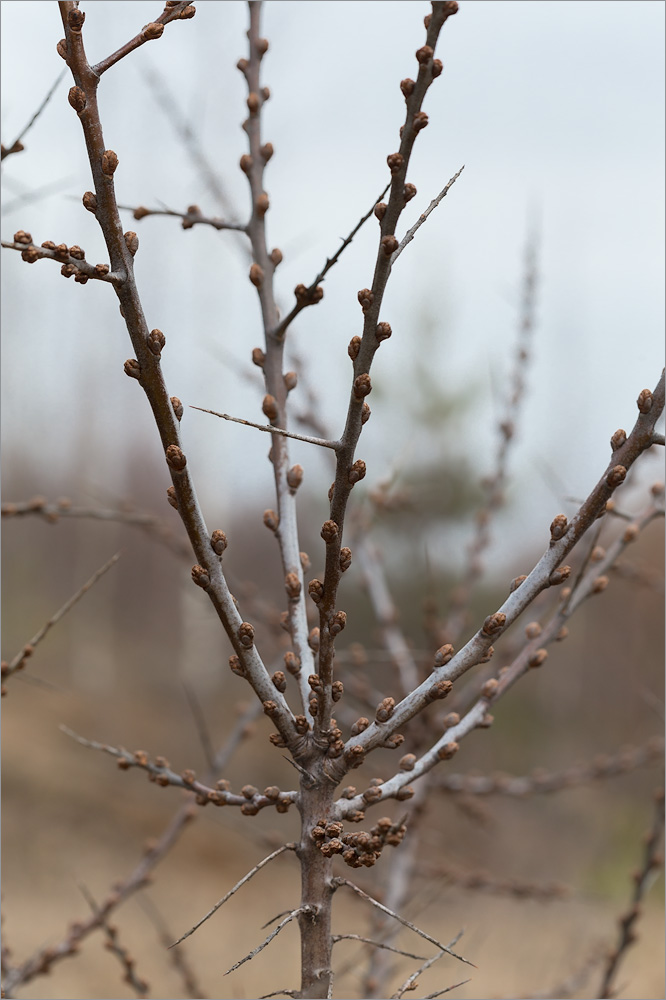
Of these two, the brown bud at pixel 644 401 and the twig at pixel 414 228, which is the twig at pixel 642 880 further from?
the twig at pixel 414 228

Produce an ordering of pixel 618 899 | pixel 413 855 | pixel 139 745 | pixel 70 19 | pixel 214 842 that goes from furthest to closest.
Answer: pixel 139 745, pixel 214 842, pixel 618 899, pixel 413 855, pixel 70 19

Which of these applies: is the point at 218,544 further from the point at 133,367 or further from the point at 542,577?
the point at 542,577

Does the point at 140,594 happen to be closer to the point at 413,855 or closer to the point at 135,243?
the point at 413,855

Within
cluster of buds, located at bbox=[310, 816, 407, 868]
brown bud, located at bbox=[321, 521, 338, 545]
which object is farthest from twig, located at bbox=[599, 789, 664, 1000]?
brown bud, located at bbox=[321, 521, 338, 545]

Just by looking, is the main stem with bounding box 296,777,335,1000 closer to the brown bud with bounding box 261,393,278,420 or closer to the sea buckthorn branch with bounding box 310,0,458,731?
the sea buckthorn branch with bounding box 310,0,458,731

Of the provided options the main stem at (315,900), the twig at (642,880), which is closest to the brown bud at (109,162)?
the main stem at (315,900)

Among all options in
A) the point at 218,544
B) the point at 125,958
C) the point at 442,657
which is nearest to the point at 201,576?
the point at 218,544

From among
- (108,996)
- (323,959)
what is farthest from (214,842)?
(323,959)
